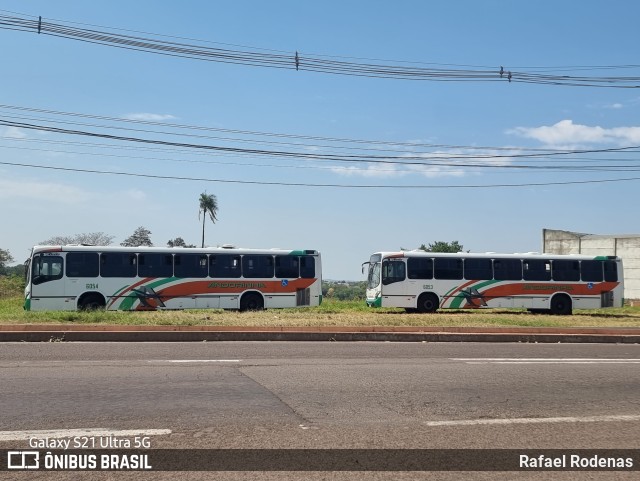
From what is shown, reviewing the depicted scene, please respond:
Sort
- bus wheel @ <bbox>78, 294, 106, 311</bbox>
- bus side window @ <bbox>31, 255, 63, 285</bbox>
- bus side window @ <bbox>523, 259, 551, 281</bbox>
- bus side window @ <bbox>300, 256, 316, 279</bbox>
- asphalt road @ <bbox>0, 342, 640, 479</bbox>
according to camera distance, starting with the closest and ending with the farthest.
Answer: asphalt road @ <bbox>0, 342, 640, 479</bbox> → bus side window @ <bbox>31, 255, 63, 285</bbox> → bus wheel @ <bbox>78, 294, 106, 311</bbox> → bus side window @ <bbox>300, 256, 316, 279</bbox> → bus side window @ <bbox>523, 259, 551, 281</bbox>

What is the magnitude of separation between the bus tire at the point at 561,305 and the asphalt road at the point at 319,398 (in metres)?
19.0

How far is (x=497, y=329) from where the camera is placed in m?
18.8

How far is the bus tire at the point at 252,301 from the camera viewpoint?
2888cm

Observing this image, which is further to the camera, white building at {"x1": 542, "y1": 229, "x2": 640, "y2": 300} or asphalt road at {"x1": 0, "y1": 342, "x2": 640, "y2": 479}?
white building at {"x1": 542, "y1": 229, "x2": 640, "y2": 300}

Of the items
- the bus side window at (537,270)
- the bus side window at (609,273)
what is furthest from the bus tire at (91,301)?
the bus side window at (609,273)

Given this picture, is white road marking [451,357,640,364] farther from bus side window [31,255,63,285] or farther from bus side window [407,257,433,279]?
bus side window [31,255,63,285]

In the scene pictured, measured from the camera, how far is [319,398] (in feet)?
28.5

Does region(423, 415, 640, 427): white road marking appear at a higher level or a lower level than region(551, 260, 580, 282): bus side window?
lower

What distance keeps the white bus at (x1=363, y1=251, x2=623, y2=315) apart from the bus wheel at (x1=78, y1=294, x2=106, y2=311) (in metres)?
12.0

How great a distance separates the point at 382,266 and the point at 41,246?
47.3ft

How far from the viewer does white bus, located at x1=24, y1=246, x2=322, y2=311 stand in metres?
26.5

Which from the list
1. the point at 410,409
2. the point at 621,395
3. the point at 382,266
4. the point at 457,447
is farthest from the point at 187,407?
the point at 382,266

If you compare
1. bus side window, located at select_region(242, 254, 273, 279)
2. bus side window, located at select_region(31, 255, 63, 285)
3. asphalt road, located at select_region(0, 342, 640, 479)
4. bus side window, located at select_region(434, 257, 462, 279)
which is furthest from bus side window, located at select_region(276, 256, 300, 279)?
asphalt road, located at select_region(0, 342, 640, 479)

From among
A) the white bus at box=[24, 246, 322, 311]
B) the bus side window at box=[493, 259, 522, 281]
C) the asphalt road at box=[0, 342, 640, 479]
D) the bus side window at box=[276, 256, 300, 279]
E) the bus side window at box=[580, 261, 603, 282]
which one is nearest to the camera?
the asphalt road at box=[0, 342, 640, 479]
